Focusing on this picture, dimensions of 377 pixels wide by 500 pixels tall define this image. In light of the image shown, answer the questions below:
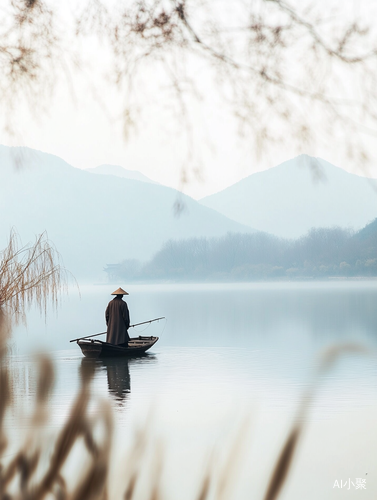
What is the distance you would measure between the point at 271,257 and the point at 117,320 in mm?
109709

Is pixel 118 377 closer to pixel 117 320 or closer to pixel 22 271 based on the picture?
pixel 117 320

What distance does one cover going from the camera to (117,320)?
1437 centimetres

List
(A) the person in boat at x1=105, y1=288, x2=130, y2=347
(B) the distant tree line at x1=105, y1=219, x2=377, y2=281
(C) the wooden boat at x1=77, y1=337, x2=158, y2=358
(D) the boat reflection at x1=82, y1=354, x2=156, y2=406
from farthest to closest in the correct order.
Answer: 1. (B) the distant tree line at x1=105, y1=219, x2=377, y2=281
2. (C) the wooden boat at x1=77, y1=337, x2=158, y2=358
3. (A) the person in boat at x1=105, y1=288, x2=130, y2=347
4. (D) the boat reflection at x1=82, y1=354, x2=156, y2=406

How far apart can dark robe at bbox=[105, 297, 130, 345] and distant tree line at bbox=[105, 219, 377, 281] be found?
98.1 m

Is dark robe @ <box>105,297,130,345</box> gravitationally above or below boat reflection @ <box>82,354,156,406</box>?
above

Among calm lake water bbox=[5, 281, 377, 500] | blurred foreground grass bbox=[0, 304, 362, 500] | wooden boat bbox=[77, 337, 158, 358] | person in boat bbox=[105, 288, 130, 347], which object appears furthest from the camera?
wooden boat bbox=[77, 337, 158, 358]

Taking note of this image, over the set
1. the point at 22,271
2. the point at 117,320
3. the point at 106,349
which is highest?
the point at 22,271

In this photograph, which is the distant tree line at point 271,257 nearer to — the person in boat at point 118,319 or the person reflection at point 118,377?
the person reflection at point 118,377

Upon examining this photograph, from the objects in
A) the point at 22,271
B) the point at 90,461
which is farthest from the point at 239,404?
the point at 90,461

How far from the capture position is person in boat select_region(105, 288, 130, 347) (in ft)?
45.2

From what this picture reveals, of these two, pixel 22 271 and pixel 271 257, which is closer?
pixel 22 271

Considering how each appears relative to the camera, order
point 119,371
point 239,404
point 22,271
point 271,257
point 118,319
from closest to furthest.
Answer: point 239,404, point 22,271, point 118,319, point 119,371, point 271,257

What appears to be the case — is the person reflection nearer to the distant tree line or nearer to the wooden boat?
the wooden boat

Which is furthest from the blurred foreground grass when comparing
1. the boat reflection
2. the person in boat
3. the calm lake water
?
the person in boat
